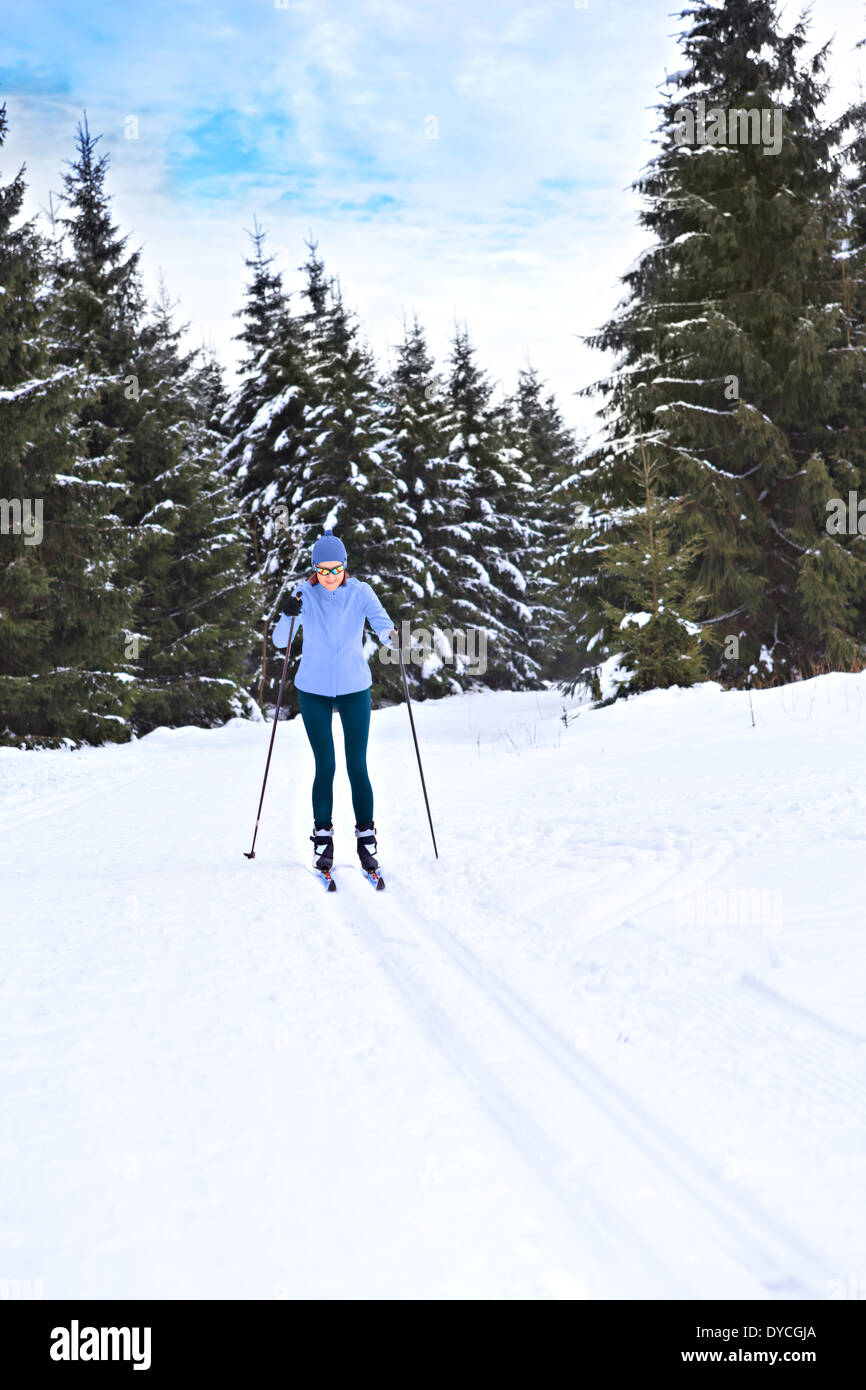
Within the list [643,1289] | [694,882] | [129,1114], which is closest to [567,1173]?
[643,1289]

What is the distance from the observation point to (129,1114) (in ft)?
8.47

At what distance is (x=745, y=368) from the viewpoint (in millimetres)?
14867

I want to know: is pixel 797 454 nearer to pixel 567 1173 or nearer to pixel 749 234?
pixel 749 234

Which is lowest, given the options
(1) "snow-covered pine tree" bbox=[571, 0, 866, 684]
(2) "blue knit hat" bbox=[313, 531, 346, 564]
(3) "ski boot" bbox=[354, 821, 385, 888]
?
(3) "ski boot" bbox=[354, 821, 385, 888]

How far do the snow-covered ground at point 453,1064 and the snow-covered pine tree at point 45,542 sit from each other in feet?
27.0

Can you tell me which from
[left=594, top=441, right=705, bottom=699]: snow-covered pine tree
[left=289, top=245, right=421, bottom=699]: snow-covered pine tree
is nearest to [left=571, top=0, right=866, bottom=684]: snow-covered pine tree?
[left=594, top=441, right=705, bottom=699]: snow-covered pine tree

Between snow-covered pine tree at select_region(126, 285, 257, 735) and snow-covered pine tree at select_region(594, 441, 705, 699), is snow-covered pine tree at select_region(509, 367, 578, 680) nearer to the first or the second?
snow-covered pine tree at select_region(126, 285, 257, 735)

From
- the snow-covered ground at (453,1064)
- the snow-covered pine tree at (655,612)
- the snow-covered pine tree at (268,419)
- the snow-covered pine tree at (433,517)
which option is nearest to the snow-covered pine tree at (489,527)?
the snow-covered pine tree at (433,517)

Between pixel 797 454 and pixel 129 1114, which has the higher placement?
pixel 797 454

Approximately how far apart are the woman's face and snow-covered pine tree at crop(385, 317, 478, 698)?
2107 centimetres

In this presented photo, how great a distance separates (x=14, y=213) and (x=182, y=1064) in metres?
15.3

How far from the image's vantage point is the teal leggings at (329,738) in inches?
230

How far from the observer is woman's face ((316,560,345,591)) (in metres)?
6.00
